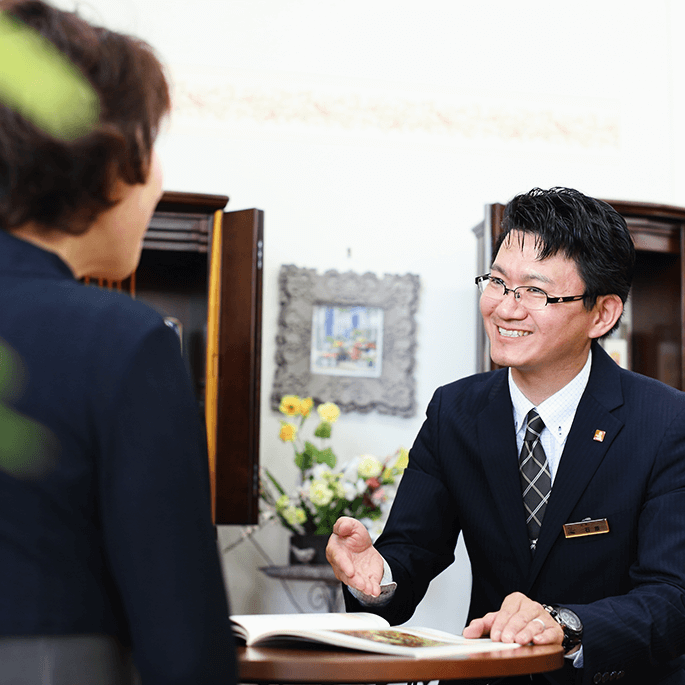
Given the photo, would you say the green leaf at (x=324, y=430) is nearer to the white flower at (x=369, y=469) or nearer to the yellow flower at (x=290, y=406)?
the yellow flower at (x=290, y=406)

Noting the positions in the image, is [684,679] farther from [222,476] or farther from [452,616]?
[452,616]

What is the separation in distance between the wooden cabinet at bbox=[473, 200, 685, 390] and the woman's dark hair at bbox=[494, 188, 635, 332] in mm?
1285

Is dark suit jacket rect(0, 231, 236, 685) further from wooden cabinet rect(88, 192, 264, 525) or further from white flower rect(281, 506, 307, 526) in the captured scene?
white flower rect(281, 506, 307, 526)

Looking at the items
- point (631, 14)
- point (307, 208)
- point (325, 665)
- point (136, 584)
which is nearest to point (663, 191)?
point (631, 14)

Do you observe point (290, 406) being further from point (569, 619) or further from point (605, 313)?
point (569, 619)

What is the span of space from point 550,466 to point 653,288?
2.14 meters

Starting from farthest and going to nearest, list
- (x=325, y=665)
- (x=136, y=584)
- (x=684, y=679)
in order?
(x=684, y=679), (x=325, y=665), (x=136, y=584)

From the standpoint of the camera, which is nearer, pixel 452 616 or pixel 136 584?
pixel 136 584

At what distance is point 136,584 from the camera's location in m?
0.74

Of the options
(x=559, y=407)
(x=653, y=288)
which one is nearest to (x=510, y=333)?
(x=559, y=407)

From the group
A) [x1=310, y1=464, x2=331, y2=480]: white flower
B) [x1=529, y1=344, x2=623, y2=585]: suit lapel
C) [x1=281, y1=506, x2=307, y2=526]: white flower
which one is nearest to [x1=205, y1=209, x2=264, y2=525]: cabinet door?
[x1=281, y1=506, x2=307, y2=526]: white flower

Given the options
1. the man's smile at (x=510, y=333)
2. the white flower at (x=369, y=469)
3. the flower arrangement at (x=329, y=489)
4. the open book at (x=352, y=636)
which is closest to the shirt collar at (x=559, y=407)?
the man's smile at (x=510, y=333)

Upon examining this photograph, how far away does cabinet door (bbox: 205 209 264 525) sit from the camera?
2.92m

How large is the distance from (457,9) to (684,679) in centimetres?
312
